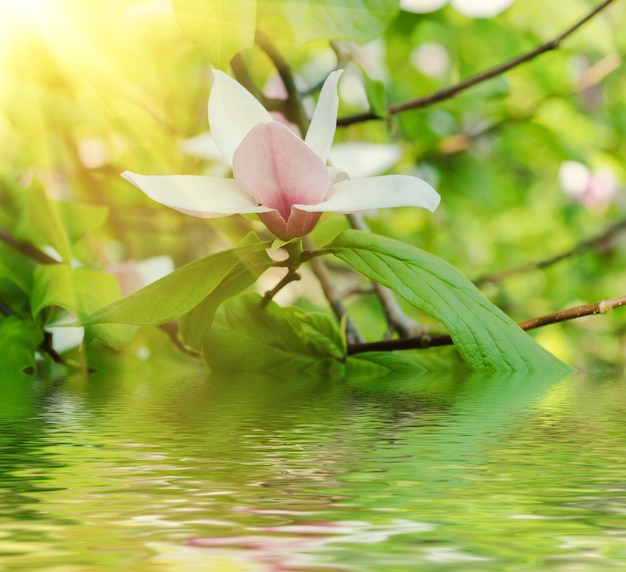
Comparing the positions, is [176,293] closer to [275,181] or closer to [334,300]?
[275,181]

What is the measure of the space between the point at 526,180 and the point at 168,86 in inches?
23.7

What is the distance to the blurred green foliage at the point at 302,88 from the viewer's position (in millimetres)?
504

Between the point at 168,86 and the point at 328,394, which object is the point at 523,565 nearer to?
the point at 328,394

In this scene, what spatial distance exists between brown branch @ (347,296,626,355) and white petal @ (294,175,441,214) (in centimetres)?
9

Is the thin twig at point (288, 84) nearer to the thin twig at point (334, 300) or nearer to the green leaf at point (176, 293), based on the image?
the thin twig at point (334, 300)

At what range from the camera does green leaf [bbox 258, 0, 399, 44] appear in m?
0.42

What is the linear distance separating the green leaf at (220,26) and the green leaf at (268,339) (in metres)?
0.15

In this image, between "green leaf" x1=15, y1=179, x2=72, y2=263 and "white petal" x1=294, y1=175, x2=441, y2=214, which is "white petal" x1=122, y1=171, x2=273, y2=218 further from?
"green leaf" x1=15, y1=179, x2=72, y2=263

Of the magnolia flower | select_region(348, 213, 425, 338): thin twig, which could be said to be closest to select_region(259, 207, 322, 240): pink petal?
the magnolia flower

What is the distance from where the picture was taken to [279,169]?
0.33 m

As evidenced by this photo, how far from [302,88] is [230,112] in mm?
390

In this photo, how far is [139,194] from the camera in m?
0.82

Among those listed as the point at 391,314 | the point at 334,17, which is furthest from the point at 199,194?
the point at 391,314

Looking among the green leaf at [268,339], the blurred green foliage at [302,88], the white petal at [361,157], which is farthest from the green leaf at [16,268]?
the white petal at [361,157]
